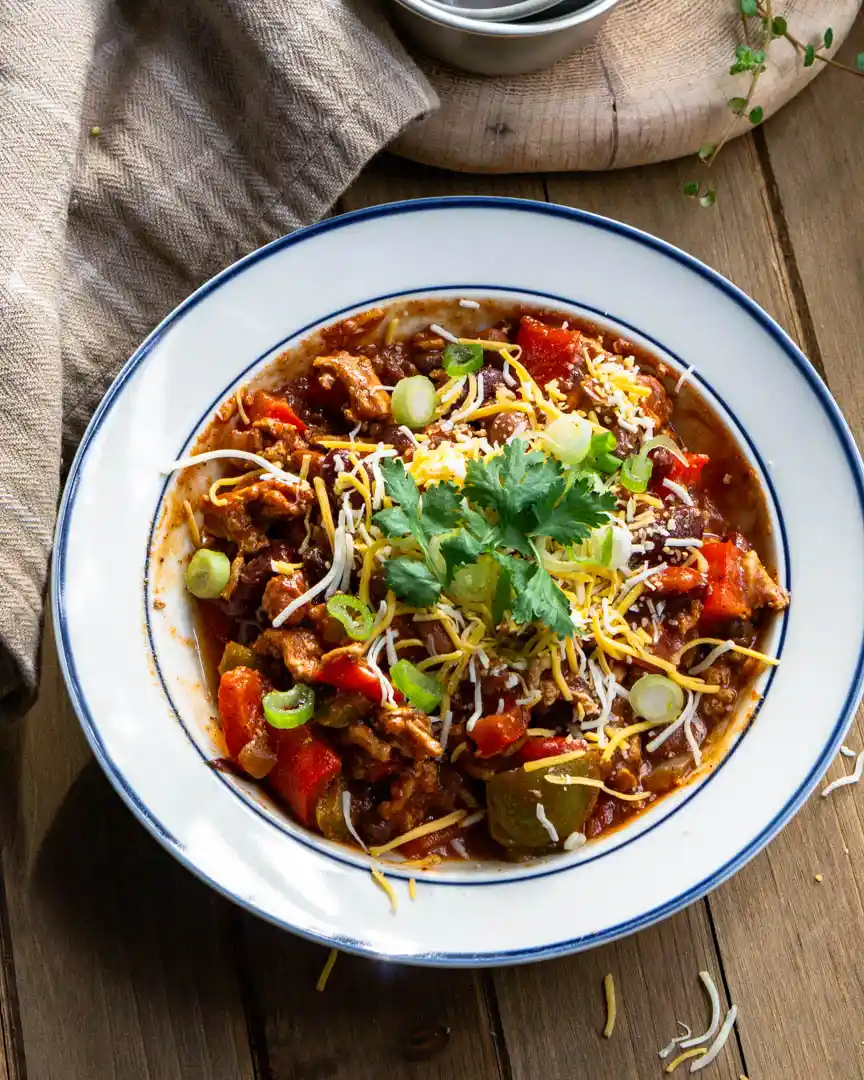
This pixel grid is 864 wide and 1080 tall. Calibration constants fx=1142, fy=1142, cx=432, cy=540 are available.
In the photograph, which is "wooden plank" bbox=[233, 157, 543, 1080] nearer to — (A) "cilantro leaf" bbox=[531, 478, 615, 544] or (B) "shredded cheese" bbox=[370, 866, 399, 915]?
(B) "shredded cheese" bbox=[370, 866, 399, 915]

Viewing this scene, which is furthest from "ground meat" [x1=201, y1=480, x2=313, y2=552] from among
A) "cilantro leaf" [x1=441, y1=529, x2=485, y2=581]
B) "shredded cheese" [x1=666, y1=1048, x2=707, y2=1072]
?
"shredded cheese" [x1=666, y1=1048, x2=707, y2=1072]

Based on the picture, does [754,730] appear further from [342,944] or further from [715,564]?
[342,944]

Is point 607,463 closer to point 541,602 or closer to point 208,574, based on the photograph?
point 541,602

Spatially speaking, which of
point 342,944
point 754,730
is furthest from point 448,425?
point 342,944

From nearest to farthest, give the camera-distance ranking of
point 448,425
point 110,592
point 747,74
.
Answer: point 110,592 < point 448,425 < point 747,74

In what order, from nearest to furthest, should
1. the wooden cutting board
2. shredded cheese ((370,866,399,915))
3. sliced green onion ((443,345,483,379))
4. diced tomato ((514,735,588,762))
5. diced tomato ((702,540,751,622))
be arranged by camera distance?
shredded cheese ((370,866,399,915))
diced tomato ((514,735,588,762))
diced tomato ((702,540,751,622))
sliced green onion ((443,345,483,379))
the wooden cutting board

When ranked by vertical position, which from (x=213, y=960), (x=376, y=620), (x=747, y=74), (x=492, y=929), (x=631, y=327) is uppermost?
(x=747, y=74)

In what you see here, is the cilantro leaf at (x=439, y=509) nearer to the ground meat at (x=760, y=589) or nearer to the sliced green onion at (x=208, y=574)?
the sliced green onion at (x=208, y=574)

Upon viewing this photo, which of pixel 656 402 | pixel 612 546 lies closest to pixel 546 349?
pixel 656 402
